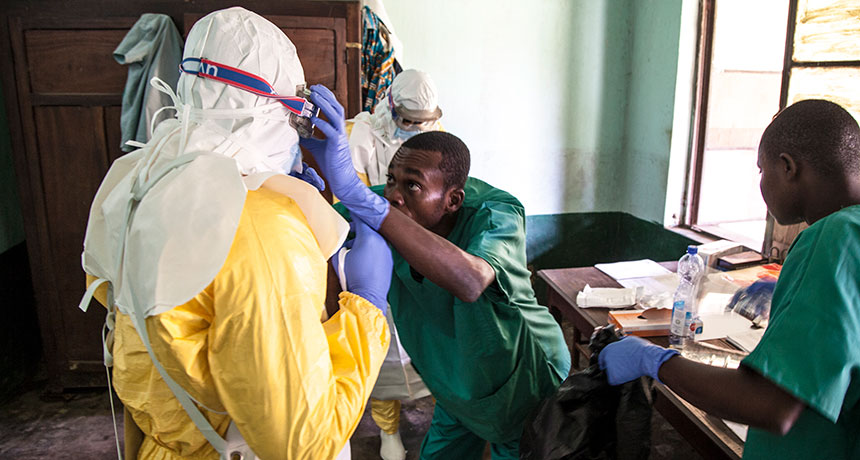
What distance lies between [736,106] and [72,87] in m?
3.53

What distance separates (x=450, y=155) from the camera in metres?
1.48

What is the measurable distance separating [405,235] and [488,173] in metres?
2.62

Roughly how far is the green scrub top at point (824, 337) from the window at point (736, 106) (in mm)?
1815

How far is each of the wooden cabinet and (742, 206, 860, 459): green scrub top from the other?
204 centimetres

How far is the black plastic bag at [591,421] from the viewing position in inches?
46.1

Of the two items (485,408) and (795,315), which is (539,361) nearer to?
(485,408)

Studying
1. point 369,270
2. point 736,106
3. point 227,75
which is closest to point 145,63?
point 227,75

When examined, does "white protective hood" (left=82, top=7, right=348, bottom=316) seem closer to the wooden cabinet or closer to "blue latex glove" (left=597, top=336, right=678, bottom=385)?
"blue latex glove" (left=597, top=336, right=678, bottom=385)

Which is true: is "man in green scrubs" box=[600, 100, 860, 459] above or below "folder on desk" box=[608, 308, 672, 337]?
above

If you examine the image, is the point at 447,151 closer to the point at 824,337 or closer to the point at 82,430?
the point at 824,337

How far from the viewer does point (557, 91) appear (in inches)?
142

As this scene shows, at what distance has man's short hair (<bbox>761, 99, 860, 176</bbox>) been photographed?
941 millimetres

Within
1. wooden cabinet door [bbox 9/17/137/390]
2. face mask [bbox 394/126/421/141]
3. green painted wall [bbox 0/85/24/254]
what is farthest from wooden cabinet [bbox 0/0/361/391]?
green painted wall [bbox 0/85/24/254]

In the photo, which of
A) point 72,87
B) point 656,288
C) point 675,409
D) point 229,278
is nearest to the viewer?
point 229,278
